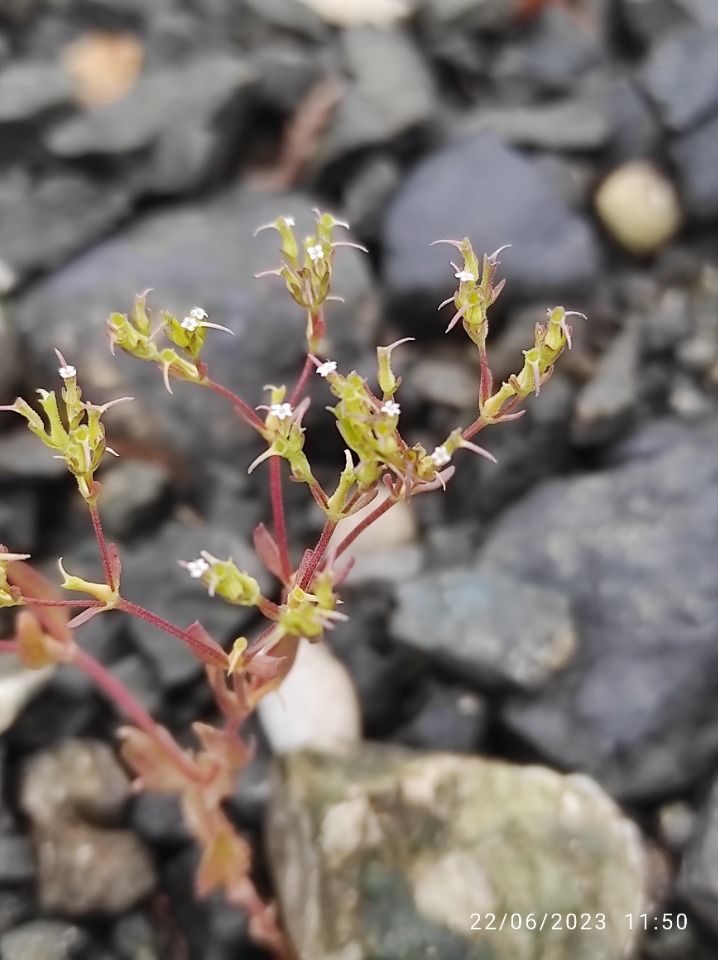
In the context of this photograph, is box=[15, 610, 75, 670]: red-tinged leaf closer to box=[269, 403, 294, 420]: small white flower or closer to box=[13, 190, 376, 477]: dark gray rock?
box=[269, 403, 294, 420]: small white flower

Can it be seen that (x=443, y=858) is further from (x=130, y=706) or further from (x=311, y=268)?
(x=311, y=268)

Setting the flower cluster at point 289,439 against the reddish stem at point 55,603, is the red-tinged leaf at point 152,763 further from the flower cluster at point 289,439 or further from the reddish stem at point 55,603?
the flower cluster at point 289,439

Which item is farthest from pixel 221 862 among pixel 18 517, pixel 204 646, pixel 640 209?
pixel 640 209

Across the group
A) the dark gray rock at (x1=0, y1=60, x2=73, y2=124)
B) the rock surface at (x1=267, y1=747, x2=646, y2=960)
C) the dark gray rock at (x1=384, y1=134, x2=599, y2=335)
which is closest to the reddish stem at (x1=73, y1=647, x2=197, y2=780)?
the rock surface at (x1=267, y1=747, x2=646, y2=960)

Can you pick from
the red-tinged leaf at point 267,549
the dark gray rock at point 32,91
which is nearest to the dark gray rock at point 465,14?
the dark gray rock at point 32,91
